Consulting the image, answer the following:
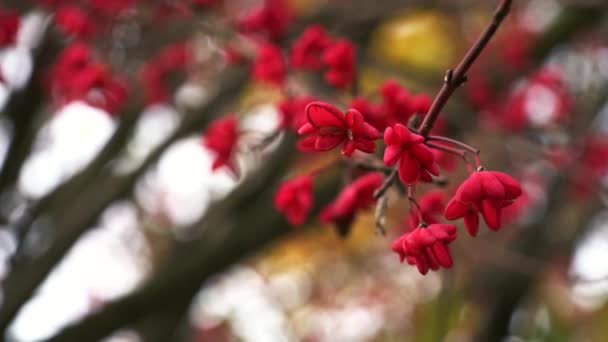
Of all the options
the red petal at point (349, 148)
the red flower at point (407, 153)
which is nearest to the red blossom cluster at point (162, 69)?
the red petal at point (349, 148)

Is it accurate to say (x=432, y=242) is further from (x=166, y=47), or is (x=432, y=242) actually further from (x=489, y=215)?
(x=166, y=47)

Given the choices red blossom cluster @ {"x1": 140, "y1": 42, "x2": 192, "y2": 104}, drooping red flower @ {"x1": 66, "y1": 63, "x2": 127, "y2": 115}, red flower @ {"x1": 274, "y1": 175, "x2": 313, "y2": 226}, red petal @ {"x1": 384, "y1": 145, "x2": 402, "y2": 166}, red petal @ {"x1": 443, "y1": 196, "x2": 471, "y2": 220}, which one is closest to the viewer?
red petal @ {"x1": 384, "y1": 145, "x2": 402, "y2": 166}

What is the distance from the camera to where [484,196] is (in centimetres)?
108

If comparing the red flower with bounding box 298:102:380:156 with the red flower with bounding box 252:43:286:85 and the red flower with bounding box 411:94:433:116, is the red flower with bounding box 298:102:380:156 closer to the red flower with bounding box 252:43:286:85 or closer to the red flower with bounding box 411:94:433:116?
the red flower with bounding box 411:94:433:116

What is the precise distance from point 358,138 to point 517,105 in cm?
257

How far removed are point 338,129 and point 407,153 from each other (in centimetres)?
15

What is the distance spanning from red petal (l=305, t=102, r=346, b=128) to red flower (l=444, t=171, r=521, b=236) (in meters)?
0.25

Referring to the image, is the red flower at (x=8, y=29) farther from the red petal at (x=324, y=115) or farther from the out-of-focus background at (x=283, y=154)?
the red petal at (x=324, y=115)

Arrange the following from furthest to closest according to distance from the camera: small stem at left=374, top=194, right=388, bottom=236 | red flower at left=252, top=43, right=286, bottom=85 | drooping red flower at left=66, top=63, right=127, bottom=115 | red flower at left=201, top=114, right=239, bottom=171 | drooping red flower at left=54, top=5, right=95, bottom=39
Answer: drooping red flower at left=54, top=5, right=95, bottom=39
drooping red flower at left=66, top=63, right=127, bottom=115
red flower at left=252, top=43, right=286, bottom=85
red flower at left=201, top=114, right=239, bottom=171
small stem at left=374, top=194, right=388, bottom=236

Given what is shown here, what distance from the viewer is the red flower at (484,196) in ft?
3.51

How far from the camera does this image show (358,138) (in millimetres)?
1118

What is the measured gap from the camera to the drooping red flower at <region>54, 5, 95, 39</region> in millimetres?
2514

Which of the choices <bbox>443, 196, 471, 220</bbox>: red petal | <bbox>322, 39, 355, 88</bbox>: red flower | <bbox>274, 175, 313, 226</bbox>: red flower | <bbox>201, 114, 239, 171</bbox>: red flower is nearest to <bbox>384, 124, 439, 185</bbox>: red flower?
<bbox>443, 196, 471, 220</bbox>: red petal

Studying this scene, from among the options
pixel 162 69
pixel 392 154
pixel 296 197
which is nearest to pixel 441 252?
pixel 392 154
